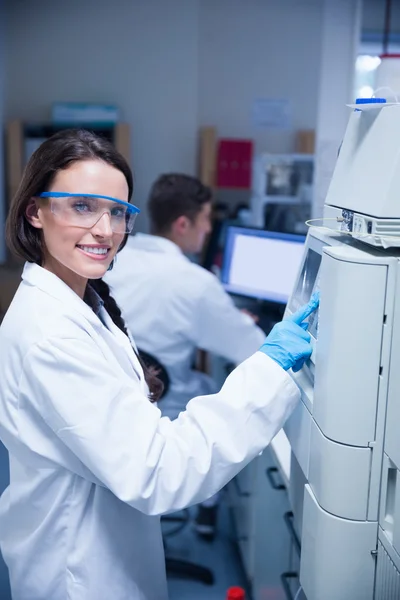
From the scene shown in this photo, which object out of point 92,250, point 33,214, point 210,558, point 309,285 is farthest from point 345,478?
point 210,558

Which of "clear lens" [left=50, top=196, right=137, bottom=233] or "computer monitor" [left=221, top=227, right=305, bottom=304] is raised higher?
"clear lens" [left=50, top=196, right=137, bottom=233]

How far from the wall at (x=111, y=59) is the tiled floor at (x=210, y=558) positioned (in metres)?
2.22

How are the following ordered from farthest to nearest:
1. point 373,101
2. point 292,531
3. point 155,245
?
point 155,245
point 292,531
point 373,101

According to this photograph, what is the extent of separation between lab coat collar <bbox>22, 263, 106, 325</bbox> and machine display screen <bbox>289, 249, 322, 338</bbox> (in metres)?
0.36

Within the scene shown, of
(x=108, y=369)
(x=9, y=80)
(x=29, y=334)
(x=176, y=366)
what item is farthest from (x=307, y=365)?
(x=9, y=80)

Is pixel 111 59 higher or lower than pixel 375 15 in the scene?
lower

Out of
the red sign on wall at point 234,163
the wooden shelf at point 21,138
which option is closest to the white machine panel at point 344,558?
the wooden shelf at point 21,138

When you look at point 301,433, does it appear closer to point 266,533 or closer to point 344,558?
point 344,558

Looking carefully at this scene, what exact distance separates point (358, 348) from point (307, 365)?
0.22m

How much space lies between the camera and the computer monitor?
2.27 meters

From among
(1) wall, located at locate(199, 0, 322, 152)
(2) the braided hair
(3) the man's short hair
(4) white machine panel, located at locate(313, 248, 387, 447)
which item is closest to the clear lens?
(2) the braided hair

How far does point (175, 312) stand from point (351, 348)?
1.19 meters

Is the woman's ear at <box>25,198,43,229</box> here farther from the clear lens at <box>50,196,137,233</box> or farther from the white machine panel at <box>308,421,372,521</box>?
the white machine panel at <box>308,421,372,521</box>

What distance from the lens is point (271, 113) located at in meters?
3.79
